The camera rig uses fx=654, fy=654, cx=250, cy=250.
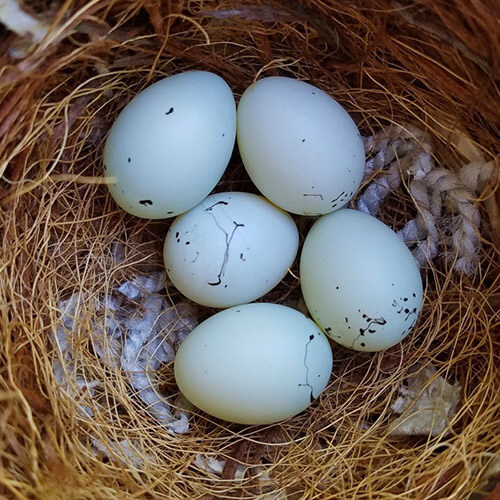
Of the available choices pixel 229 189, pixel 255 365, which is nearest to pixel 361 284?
pixel 255 365

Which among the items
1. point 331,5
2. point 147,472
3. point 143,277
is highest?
point 331,5

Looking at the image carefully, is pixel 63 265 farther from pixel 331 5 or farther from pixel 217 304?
pixel 331 5

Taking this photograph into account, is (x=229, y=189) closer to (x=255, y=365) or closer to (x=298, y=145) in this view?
(x=298, y=145)

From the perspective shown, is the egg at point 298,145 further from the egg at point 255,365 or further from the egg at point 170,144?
the egg at point 255,365

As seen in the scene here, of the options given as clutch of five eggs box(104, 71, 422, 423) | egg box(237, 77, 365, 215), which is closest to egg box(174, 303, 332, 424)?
clutch of five eggs box(104, 71, 422, 423)

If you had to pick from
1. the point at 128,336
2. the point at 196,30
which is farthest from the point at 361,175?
the point at 128,336

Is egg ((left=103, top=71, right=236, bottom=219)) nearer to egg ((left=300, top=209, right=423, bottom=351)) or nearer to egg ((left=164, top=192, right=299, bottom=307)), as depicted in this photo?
egg ((left=164, top=192, right=299, bottom=307))

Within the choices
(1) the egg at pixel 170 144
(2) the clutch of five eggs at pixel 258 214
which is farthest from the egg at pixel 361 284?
(1) the egg at pixel 170 144
